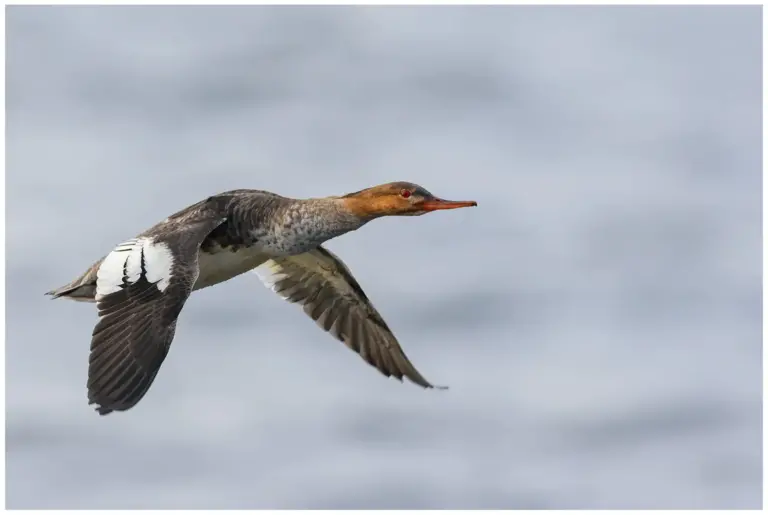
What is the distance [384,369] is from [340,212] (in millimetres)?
2134

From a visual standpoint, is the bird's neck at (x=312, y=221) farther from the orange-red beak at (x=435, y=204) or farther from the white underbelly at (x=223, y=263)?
the orange-red beak at (x=435, y=204)

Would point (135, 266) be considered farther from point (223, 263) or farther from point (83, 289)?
point (83, 289)

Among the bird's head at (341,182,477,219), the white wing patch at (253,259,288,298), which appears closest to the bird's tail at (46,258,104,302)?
the white wing patch at (253,259,288,298)

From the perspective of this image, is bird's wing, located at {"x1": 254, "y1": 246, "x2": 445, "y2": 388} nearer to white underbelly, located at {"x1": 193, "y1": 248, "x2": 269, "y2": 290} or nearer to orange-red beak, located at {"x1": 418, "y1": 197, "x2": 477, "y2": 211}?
white underbelly, located at {"x1": 193, "y1": 248, "x2": 269, "y2": 290}

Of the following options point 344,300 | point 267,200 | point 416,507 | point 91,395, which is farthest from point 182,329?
point 91,395

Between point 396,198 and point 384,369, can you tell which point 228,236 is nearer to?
point 396,198

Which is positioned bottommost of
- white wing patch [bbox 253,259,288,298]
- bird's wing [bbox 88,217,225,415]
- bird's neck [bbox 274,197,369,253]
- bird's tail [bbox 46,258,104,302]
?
bird's wing [bbox 88,217,225,415]

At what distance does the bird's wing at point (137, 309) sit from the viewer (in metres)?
8.98

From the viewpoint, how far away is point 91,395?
8.91m

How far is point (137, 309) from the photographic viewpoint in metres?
9.41

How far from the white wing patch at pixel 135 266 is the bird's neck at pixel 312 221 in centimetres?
107

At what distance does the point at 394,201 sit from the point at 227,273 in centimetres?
146

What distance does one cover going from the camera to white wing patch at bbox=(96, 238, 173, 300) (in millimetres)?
9578

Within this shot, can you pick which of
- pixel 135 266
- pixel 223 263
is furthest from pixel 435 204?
pixel 135 266
